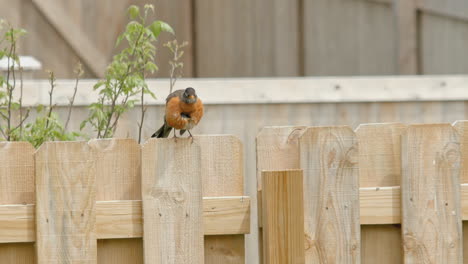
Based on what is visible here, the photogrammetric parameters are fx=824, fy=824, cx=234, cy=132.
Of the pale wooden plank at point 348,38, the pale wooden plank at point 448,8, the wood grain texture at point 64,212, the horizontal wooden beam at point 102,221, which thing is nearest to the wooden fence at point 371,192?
the horizontal wooden beam at point 102,221

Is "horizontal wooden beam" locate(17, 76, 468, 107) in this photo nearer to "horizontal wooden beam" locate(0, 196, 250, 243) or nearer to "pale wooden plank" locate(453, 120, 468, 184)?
"pale wooden plank" locate(453, 120, 468, 184)

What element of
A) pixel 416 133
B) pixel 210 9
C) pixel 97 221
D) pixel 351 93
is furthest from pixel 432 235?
pixel 210 9

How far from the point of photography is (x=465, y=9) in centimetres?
648

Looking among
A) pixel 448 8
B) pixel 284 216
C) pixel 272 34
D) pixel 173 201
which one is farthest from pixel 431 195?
pixel 272 34

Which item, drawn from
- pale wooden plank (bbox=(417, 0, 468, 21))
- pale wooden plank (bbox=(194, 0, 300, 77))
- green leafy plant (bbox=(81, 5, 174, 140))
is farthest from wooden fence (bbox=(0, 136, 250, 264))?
pale wooden plank (bbox=(194, 0, 300, 77))

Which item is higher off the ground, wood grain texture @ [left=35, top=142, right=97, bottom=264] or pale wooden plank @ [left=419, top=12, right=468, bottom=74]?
pale wooden plank @ [left=419, top=12, right=468, bottom=74]

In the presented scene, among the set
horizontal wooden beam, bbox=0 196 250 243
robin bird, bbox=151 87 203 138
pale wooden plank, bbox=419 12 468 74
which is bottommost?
horizontal wooden beam, bbox=0 196 250 243

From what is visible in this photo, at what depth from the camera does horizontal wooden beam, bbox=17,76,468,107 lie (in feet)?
13.7

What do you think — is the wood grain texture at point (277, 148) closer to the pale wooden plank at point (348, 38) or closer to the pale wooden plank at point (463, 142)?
the pale wooden plank at point (463, 142)

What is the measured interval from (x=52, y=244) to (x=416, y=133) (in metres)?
1.11

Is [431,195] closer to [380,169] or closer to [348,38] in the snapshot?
[380,169]

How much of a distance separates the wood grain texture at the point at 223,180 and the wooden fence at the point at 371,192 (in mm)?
79

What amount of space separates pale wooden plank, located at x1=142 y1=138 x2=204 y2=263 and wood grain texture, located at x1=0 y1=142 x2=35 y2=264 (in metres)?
0.33

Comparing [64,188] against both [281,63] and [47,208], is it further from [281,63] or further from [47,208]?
[281,63]
